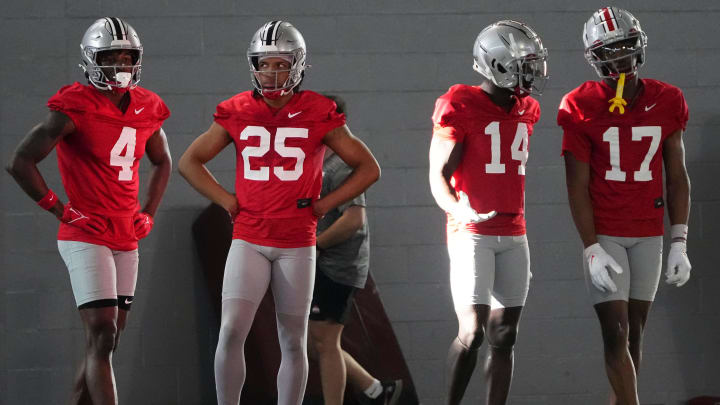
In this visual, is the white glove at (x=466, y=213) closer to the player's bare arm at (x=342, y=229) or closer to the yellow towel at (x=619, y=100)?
the player's bare arm at (x=342, y=229)

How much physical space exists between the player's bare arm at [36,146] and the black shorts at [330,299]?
43.8 inches

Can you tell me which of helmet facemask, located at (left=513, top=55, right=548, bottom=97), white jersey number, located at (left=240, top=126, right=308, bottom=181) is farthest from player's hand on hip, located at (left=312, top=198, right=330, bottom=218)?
helmet facemask, located at (left=513, top=55, right=548, bottom=97)

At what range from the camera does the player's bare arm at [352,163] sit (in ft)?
11.0

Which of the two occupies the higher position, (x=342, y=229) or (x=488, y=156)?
(x=488, y=156)

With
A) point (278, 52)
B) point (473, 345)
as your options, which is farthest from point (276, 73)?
point (473, 345)

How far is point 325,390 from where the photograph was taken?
3885mm

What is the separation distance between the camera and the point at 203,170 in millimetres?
3375

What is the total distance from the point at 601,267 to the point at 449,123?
78 cm

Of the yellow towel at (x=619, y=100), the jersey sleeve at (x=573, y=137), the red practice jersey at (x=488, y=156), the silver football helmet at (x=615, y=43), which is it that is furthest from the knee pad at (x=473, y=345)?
the silver football helmet at (x=615, y=43)

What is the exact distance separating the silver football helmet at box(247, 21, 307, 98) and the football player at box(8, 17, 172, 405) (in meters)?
0.50

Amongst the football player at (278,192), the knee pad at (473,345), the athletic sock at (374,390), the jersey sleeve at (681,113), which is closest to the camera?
the football player at (278,192)

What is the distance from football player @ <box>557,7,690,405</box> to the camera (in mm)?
3537

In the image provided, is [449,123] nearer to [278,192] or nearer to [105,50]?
[278,192]

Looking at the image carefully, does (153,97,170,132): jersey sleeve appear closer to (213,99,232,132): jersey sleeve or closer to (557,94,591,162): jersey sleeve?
(213,99,232,132): jersey sleeve
